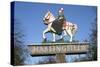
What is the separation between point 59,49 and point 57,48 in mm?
23

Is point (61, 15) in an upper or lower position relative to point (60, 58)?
upper

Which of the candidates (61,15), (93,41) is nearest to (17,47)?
(61,15)

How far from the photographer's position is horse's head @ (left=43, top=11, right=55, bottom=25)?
201cm

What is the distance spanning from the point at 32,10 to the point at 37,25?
5.5 inches

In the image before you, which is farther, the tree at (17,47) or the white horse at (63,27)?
the white horse at (63,27)

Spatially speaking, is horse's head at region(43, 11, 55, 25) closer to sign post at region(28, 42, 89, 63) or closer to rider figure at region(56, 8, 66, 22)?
rider figure at region(56, 8, 66, 22)

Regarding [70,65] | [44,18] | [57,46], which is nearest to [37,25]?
[44,18]

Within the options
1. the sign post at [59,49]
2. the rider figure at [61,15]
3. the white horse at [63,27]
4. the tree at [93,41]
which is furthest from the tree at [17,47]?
the tree at [93,41]

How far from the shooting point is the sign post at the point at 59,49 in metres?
1.97

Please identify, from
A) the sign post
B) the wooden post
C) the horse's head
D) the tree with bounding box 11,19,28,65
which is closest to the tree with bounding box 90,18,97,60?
the sign post

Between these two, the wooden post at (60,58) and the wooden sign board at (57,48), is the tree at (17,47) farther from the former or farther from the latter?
the wooden post at (60,58)

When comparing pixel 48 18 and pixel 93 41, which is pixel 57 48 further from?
pixel 93 41

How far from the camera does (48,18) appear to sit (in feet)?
6.63

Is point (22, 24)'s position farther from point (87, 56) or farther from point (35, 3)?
point (87, 56)
